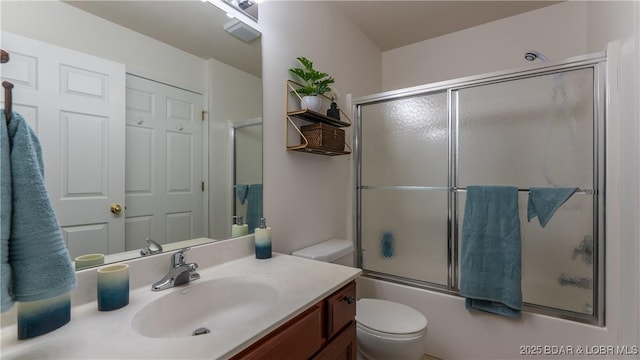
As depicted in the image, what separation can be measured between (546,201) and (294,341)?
1523mm

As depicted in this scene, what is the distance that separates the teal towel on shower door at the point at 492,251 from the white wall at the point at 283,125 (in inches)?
35.1

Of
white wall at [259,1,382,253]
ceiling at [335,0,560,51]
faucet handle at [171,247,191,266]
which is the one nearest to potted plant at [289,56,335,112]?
white wall at [259,1,382,253]

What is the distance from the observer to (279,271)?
1124 mm

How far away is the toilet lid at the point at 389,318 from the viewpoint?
1.37 meters

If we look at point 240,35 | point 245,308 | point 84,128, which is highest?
point 240,35

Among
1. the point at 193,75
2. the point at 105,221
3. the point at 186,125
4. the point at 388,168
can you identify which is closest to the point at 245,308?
the point at 105,221

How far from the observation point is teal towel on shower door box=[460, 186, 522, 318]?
4.97 ft

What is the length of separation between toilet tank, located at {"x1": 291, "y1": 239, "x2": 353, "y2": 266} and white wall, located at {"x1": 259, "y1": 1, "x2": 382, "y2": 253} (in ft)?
0.18

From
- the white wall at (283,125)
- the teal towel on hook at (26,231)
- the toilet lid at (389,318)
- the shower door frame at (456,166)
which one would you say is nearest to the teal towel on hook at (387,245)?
the shower door frame at (456,166)

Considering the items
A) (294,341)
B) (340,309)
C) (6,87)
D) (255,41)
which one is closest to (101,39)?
(6,87)

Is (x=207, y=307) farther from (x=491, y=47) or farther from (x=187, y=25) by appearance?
(x=491, y=47)

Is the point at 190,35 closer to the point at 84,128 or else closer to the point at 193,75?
the point at 193,75

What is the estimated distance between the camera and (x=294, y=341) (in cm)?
79

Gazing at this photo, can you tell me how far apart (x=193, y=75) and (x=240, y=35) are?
387 millimetres
